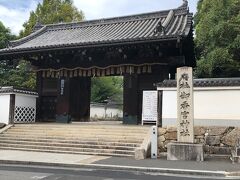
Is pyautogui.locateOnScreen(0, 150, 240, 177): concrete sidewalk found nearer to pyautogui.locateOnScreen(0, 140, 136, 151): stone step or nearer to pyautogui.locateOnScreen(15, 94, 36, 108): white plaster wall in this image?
pyautogui.locateOnScreen(0, 140, 136, 151): stone step

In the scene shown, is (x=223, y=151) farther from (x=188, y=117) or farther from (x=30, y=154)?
(x=30, y=154)

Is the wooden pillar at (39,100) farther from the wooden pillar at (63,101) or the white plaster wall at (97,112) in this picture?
the white plaster wall at (97,112)

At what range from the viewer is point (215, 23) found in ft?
68.3

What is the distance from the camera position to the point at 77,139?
16141 mm

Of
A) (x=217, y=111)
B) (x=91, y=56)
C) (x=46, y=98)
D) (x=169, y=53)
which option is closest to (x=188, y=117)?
(x=217, y=111)

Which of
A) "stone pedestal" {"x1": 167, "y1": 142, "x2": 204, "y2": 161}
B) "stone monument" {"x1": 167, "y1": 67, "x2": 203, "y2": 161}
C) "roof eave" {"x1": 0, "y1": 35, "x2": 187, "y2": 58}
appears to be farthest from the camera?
"roof eave" {"x1": 0, "y1": 35, "x2": 187, "y2": 58}

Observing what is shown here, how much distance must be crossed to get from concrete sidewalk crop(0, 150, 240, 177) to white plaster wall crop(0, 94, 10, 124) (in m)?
5.23

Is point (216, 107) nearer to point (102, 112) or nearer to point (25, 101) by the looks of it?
point (25, 101)

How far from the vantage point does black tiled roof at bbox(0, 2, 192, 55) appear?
65.6ft

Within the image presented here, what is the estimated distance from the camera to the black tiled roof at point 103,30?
65.6ft

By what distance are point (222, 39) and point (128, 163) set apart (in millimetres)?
11341

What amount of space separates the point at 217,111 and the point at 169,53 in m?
5.26

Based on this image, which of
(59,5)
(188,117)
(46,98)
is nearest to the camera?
(188,117)

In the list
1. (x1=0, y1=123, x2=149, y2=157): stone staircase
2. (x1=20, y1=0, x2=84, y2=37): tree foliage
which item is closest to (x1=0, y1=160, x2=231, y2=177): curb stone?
(x1=0, y1=123, x2=149, y2=157): stone staircase
